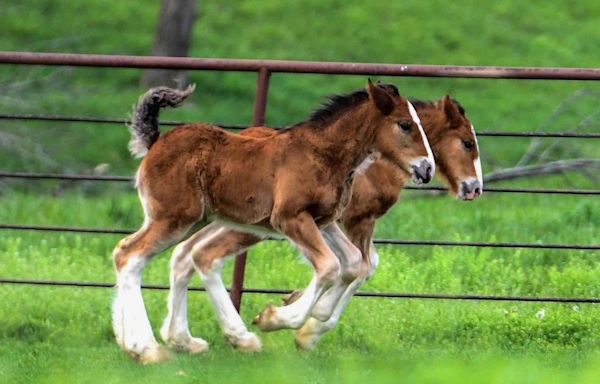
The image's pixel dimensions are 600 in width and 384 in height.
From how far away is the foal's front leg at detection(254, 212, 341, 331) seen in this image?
25.2 ft

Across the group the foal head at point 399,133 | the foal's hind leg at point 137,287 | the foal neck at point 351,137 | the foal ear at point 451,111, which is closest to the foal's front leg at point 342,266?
the foal neck at point 351,137

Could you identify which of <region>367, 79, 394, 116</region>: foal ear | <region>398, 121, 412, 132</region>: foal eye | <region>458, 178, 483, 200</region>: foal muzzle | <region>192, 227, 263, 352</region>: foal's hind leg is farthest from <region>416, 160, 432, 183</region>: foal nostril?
<region>192, 227, 263, 352</region>: foal's hind leg

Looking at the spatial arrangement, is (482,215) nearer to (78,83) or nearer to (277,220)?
(277,220)

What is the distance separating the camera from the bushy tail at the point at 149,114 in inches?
323

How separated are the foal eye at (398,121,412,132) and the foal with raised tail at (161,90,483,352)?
0.50 metres

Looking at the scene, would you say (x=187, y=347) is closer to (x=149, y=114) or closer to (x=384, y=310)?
(x=149, y=114)

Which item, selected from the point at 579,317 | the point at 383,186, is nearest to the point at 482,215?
the point at 579,317

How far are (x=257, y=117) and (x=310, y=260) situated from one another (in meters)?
1.49

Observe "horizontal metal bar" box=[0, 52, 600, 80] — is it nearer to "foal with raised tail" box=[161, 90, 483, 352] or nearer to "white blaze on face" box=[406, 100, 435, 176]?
"foal with raised tail" box=[161, 90, 483, 352]

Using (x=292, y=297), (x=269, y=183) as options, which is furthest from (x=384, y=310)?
(x=269, y=183)

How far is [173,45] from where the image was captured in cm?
1833

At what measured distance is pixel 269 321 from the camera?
7.93 metres

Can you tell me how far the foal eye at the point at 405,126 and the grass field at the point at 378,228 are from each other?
46.5 inches

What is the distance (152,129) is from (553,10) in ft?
44.3
